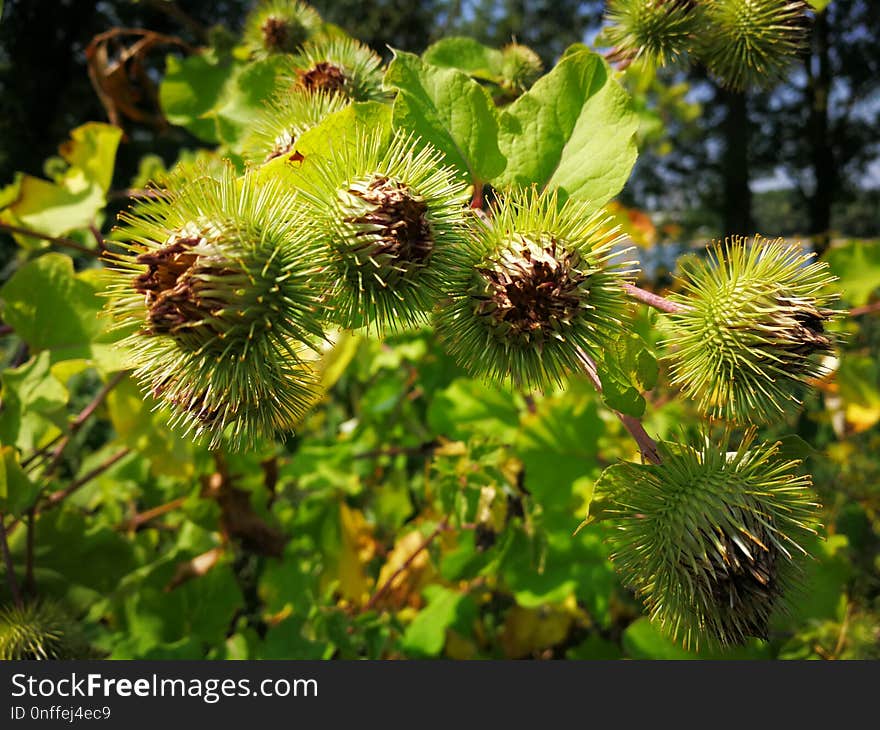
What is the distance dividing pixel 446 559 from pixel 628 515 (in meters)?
1.00

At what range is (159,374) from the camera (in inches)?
34.6

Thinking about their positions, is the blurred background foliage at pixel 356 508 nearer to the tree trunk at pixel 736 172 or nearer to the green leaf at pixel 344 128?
the green leaf at pixel 344 128

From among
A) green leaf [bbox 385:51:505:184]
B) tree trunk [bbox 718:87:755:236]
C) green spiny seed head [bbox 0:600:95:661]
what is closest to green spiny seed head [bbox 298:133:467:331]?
green leaf [bbox 385:51:505:184]

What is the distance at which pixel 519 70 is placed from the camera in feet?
4.94

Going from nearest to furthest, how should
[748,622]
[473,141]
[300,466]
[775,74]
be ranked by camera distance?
1. [748,622]
2. [473,141]
3. [775,74]
4. [300,466]

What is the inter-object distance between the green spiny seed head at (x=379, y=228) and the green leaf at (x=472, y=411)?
1111 mm

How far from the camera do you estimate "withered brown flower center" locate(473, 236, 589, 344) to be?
2.81 feet

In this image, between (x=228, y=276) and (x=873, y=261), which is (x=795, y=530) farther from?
(x=873, y=261)

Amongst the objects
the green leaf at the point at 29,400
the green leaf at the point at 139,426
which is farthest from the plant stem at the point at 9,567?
the green leaf at the point at 139,426

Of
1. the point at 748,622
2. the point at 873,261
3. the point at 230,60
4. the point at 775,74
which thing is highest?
the point at 230,60

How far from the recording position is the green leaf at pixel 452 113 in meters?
1.00

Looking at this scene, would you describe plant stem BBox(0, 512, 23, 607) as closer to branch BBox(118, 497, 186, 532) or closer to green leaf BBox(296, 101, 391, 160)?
branch BBox(118, 497, 186, 532)

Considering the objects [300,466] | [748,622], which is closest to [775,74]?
[748,622]

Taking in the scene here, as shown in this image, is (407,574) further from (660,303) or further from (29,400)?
(660,303)
